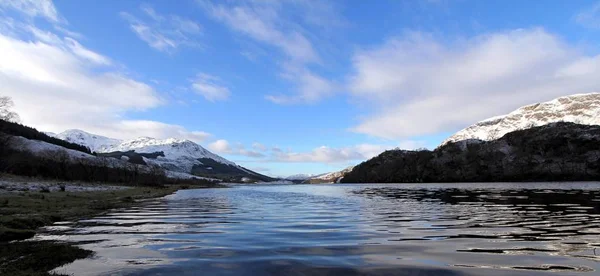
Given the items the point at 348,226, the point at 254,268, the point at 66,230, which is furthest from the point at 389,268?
the point at 66,230

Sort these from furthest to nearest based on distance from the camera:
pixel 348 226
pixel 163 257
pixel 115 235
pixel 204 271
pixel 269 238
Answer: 1. pixel 348 226
2. pixel 115 235
3. pixel 269 238
4. pixel 163 257
5. pixel 204 271

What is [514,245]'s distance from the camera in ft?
53.1

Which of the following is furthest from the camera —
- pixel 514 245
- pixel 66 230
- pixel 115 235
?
pixel 66 230

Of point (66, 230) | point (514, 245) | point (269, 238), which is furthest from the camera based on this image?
point (66, 230)

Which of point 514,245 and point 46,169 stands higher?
point 46,169

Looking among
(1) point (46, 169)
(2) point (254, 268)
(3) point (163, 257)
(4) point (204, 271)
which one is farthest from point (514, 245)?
(1) point (46, 169)

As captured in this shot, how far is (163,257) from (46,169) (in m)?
154

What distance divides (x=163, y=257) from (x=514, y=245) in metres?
14.7

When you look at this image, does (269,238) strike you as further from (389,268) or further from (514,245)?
(514,245)

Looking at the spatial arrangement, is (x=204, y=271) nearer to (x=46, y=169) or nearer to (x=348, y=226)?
(x=348, y=226)

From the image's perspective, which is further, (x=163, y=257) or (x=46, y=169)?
(x=46, y=169)

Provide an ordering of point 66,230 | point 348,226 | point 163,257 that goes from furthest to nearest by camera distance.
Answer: point 348,226
point 66,230
point 163,257

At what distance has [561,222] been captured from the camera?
2370 cm

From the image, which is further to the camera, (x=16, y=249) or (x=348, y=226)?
(x=348, y=226)
